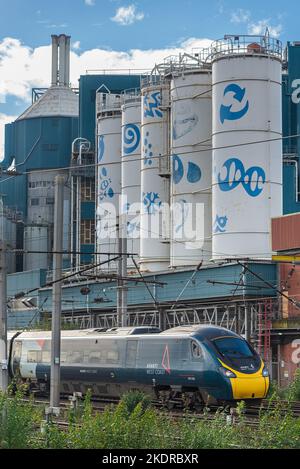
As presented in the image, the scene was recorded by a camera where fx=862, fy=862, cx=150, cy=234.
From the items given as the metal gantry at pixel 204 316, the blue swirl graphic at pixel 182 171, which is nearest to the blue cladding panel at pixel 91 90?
the metal gantry at pixel 204 316

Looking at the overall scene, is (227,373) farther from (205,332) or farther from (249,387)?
(205,332)

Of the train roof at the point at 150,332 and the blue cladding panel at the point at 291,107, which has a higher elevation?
the blue cladding panel at the point at 291,107

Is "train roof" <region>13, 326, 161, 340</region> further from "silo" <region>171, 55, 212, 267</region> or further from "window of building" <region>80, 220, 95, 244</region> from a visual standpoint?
"window of building" <region>80, 220, 95, 244</region>

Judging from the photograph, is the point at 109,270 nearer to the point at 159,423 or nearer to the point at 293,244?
the point at 293,244

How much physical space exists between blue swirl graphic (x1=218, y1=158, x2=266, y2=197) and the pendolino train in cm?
1684

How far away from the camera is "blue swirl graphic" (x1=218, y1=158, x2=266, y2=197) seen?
49562 mm

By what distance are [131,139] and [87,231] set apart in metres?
22.5

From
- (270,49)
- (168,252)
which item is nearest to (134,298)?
(168,252)

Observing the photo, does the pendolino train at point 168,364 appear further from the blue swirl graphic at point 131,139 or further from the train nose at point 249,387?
the blue swirl graphic at point 131,139

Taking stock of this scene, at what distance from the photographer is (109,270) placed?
66188 mm

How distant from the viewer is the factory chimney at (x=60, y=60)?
98188 mm

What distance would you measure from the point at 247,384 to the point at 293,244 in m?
21.3

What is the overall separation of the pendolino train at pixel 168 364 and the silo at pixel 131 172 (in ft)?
91.2

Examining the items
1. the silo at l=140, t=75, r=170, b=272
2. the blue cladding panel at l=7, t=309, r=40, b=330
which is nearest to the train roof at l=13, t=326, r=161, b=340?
the silo at l=140, t=75, r=170, b=272
